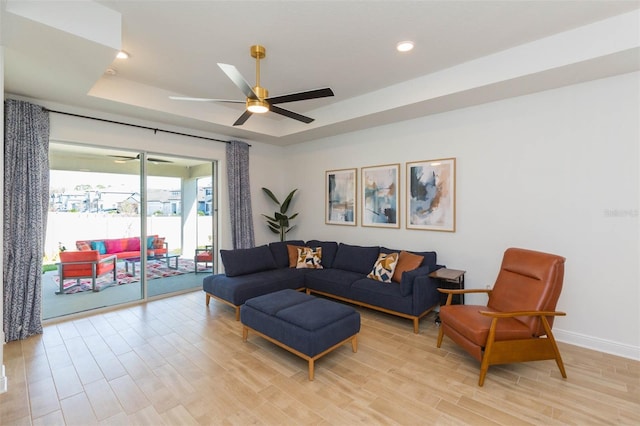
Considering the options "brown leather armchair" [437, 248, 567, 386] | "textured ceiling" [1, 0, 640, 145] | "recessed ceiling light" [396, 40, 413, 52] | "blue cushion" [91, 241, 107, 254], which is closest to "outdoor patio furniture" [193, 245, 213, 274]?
"blue cushion" [91, 241, 107, 254]

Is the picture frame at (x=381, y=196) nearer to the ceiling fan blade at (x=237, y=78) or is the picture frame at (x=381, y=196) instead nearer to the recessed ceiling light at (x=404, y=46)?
the recessed ceiling light at (x=404, y=46)

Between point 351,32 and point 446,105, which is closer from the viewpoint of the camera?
point 351,32

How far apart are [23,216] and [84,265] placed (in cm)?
110

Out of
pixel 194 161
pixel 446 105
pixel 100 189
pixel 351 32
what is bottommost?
pixel 100 189

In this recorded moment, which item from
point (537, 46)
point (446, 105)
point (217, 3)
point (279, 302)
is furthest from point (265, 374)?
point (537, 46)

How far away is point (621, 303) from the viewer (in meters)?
2.96

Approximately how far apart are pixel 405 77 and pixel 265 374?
367 centimetres

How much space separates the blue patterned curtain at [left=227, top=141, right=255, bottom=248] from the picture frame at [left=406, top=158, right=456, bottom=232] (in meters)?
2.93

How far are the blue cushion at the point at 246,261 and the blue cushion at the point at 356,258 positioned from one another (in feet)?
3.66

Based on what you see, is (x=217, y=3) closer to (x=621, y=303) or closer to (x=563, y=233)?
(x=563, y=233)

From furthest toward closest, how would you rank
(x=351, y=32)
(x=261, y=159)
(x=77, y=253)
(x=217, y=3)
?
(x=261, y=159)
(x=77, y=253)
(x=351, y=32)
(x=217, y=3)

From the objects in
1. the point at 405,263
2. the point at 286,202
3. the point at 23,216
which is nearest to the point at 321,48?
the point at 405,263

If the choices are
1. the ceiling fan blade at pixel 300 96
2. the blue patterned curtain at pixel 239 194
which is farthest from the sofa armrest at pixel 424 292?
the blue patterned curtain at pixel 239 194

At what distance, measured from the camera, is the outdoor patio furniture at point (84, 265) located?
13.2 ft
